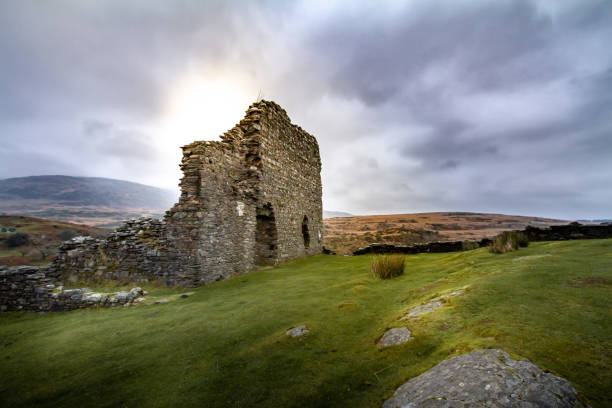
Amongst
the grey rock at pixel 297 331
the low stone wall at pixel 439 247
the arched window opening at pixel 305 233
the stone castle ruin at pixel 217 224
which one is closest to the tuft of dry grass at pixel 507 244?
the low stone wall at pixel 439 247

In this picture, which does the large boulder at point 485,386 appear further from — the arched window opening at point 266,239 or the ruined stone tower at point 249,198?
the arched window opening at point 266,239

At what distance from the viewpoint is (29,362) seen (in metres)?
4.29

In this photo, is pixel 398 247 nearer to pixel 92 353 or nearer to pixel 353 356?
pixel 353 356

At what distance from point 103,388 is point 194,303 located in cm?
360

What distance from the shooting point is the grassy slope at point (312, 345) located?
266 cm

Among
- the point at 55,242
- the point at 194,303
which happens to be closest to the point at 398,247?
the point at 194,303

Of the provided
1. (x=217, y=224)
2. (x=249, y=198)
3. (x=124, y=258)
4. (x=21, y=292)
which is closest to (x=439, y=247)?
(x=249, y=198)

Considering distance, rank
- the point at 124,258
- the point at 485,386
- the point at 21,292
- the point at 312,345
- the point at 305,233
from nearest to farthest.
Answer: the point at 485,386 → the point at 312,345 → the point at 21,292 → the point at 124,258 → the point at 305,233

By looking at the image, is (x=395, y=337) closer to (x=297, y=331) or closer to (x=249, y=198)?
(x=297, y=331)

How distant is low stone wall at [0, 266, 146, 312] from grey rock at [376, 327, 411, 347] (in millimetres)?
6805

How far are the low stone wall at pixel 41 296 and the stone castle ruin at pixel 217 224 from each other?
4.20 feet

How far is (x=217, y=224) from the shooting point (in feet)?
32.4

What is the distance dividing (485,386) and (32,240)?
38649mm

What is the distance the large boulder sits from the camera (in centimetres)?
176
